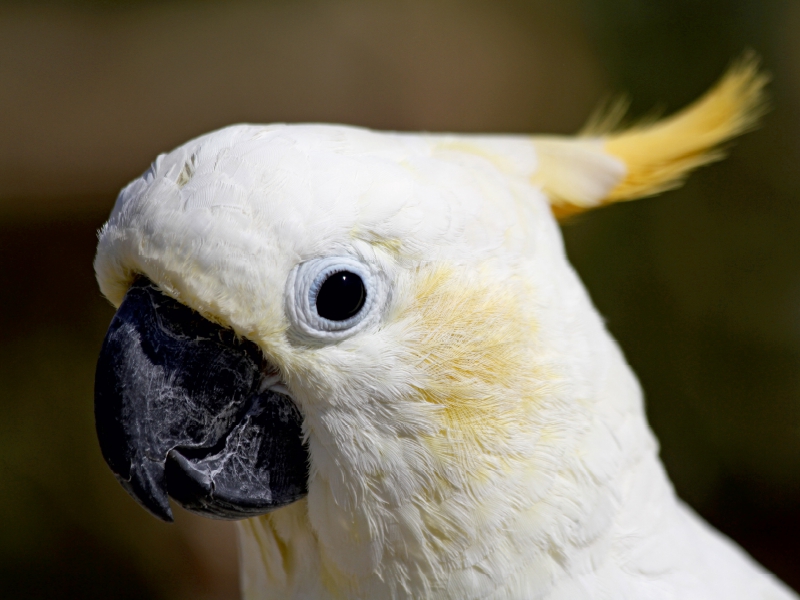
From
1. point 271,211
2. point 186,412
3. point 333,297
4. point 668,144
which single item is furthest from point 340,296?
point 668,144

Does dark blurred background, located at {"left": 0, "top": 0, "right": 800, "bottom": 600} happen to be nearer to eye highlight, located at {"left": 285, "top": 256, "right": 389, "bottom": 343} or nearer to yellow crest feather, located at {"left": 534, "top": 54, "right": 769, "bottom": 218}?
yellow crest feather, located at {"left": 534, "top": 54, "right": 769, "bottom": 218}

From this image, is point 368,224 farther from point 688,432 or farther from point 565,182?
point 688,432

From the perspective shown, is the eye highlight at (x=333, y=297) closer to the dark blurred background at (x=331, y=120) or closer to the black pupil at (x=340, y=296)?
the black pupil at (x=340, y=296)

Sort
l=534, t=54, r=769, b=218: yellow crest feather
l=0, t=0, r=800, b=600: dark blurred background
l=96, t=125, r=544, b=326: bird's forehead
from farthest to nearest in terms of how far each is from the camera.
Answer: l=0, t=0, r=800, b=600: dark blurred background, l=534, t=54, r=769, b=218: yellow crest feather, l=96, t=125, r=544, b=326: bird's forehead

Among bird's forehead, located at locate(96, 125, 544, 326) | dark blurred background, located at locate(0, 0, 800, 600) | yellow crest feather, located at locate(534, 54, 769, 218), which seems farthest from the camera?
dark blurred background, located at locate(0, 0, 800, 600)

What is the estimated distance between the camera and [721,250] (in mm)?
3107

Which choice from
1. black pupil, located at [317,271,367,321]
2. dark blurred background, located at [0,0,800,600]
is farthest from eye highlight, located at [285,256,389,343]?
dark blurred background, located at [0,0,800,600]

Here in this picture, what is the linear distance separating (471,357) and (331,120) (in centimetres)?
221

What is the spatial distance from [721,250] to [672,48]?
891 millimetres

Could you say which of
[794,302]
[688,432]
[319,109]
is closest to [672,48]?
[794,302]

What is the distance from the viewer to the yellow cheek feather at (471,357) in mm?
933

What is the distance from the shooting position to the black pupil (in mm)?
873

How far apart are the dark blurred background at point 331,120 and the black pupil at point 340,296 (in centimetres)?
223

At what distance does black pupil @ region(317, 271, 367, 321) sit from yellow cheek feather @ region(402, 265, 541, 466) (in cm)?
7
